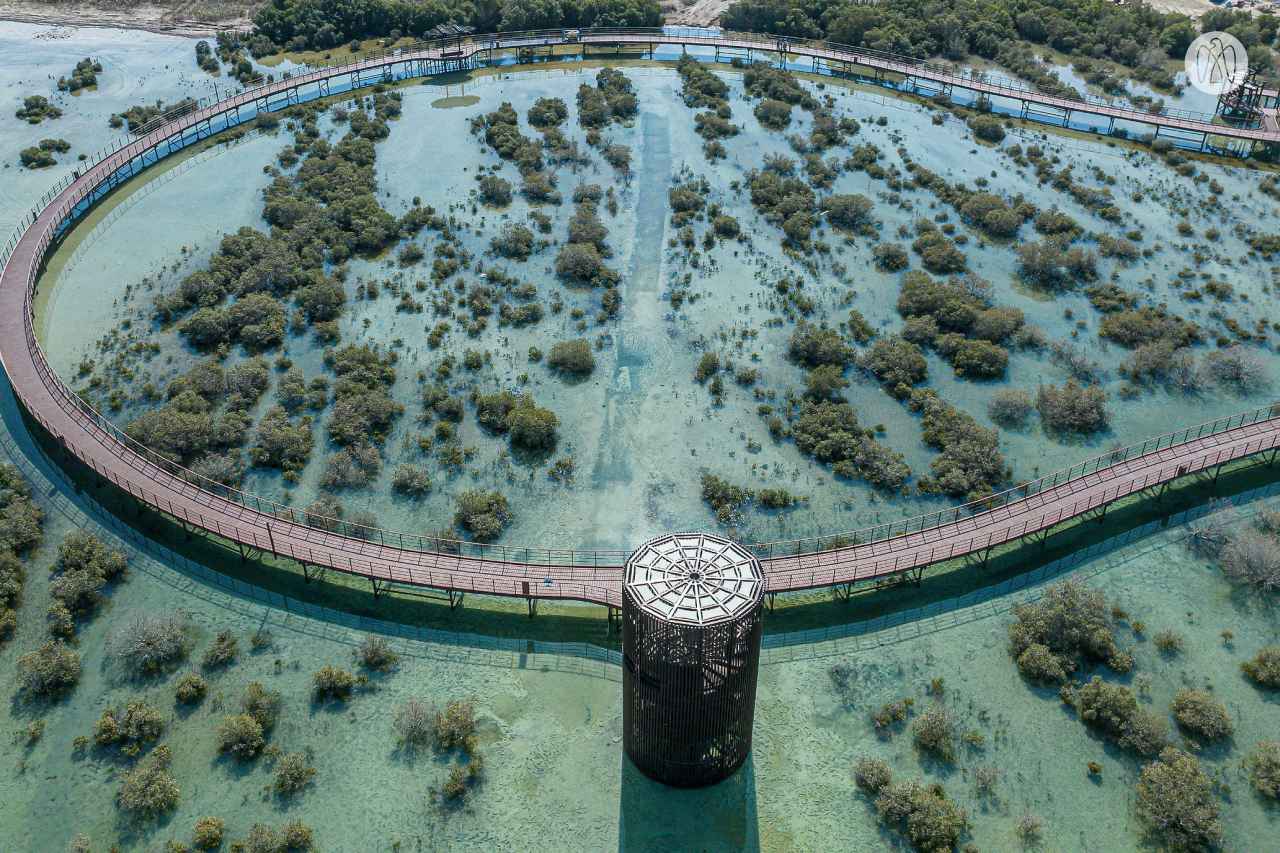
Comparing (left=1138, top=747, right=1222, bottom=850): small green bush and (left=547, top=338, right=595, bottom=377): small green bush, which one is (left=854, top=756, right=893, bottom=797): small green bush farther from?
(left=547, top=338, right=595, bottom=377): small green bush

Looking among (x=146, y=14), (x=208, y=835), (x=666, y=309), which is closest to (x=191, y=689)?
(x=208, y=835)

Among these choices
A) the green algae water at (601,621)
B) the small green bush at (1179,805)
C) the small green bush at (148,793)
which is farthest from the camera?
the green algae water at (601,621)

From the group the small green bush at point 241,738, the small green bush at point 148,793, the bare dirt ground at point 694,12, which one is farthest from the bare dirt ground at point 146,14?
the small green bush at point 148,793

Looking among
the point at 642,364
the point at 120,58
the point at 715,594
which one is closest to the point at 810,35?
the point at 642,364

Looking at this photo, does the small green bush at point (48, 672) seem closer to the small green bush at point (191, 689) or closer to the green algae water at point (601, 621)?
the green algae water at point (601, 621)

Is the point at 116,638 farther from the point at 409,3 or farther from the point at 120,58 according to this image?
the point at 409,3

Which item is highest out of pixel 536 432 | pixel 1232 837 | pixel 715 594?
pixel 715 594

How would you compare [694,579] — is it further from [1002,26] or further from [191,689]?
[1002,26]
